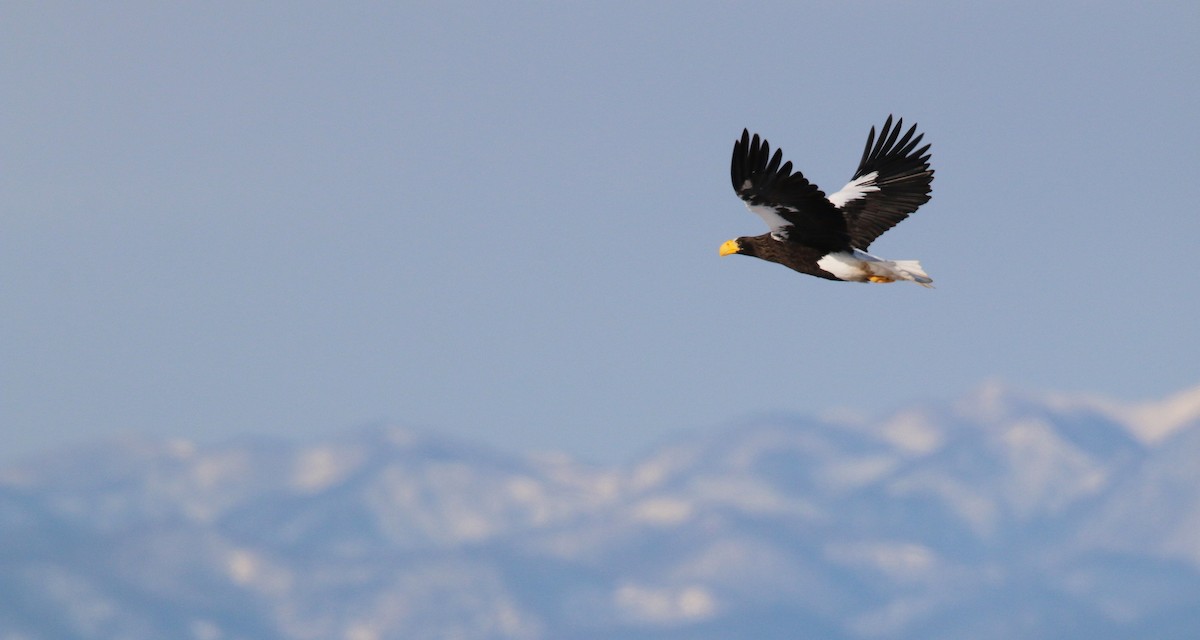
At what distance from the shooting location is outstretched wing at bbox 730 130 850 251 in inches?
1012

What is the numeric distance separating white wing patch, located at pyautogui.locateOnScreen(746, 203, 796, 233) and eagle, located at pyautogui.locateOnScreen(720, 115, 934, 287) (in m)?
0.02

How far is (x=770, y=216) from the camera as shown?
87.6 feet

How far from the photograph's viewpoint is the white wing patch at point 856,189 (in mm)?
28844

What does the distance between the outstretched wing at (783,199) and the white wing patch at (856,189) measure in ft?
3.76

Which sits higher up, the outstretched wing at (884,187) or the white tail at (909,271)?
the outstretched wing at (884,187)

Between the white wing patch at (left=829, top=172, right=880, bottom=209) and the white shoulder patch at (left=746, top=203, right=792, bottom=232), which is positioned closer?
the white shoulder patch at (left=746, top=203, right=792, bottom=232)

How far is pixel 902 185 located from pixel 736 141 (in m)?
4.33

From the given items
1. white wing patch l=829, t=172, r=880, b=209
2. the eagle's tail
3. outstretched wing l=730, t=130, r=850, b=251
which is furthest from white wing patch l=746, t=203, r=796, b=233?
white wing patch l=829, t=172, r=880, b=209

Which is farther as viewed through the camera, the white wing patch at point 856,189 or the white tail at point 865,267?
the white wing patch at point 856,189

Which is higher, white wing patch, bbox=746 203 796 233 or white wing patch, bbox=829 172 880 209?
white wing patch, bbox=829 172 880 209

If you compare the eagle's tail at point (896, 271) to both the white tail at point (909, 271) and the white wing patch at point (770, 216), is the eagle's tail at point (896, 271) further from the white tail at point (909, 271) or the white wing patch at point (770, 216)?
the white wing patch at point (770, 216)

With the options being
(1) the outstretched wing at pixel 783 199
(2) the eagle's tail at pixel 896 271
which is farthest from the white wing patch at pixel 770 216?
(2) the eagle's tail at pixel 896 271

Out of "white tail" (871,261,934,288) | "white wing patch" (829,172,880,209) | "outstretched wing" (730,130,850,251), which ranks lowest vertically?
"white tail" (871,261,934,288)

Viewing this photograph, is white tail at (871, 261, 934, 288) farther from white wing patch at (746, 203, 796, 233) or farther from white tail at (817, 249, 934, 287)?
white wing patch at (746, 203, 796, 233)
